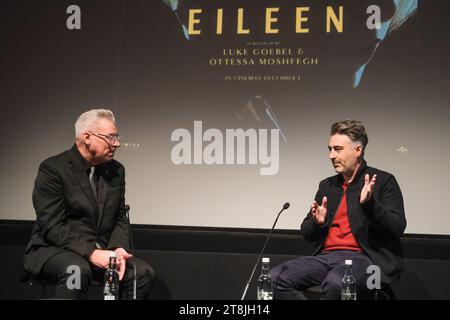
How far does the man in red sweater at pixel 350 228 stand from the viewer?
10.6 feet

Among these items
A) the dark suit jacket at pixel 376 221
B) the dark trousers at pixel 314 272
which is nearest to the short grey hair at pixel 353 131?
the dark suit jacket at pixel 376 221

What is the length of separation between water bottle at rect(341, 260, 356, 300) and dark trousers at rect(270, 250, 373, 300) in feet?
0.08

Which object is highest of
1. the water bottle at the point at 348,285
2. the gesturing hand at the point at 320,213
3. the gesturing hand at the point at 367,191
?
the gesturing hand at the point at 367,191

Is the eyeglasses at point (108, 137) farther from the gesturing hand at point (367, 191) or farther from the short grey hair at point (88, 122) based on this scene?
the gesturing hand at point (367, 191)

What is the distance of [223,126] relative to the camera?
4340 millimetres

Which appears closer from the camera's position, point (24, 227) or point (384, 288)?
point (384, 288)

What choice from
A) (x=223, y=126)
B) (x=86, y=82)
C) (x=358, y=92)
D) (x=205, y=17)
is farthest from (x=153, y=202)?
(x=358, y=92)

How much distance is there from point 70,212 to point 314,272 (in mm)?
1455

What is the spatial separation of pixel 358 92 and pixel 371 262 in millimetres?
1411

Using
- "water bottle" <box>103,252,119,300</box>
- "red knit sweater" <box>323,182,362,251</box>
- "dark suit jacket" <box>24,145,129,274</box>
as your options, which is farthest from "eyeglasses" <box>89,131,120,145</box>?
"red knit sweater" <box>323,182,362,251</box>

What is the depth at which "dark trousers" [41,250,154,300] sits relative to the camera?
3051 mm

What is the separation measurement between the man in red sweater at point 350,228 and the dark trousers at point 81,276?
→ 771 mm

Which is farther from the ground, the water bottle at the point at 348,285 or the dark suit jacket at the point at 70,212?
the dark suit jacket at the point at 70,212

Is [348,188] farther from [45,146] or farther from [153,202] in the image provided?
[45,146]
